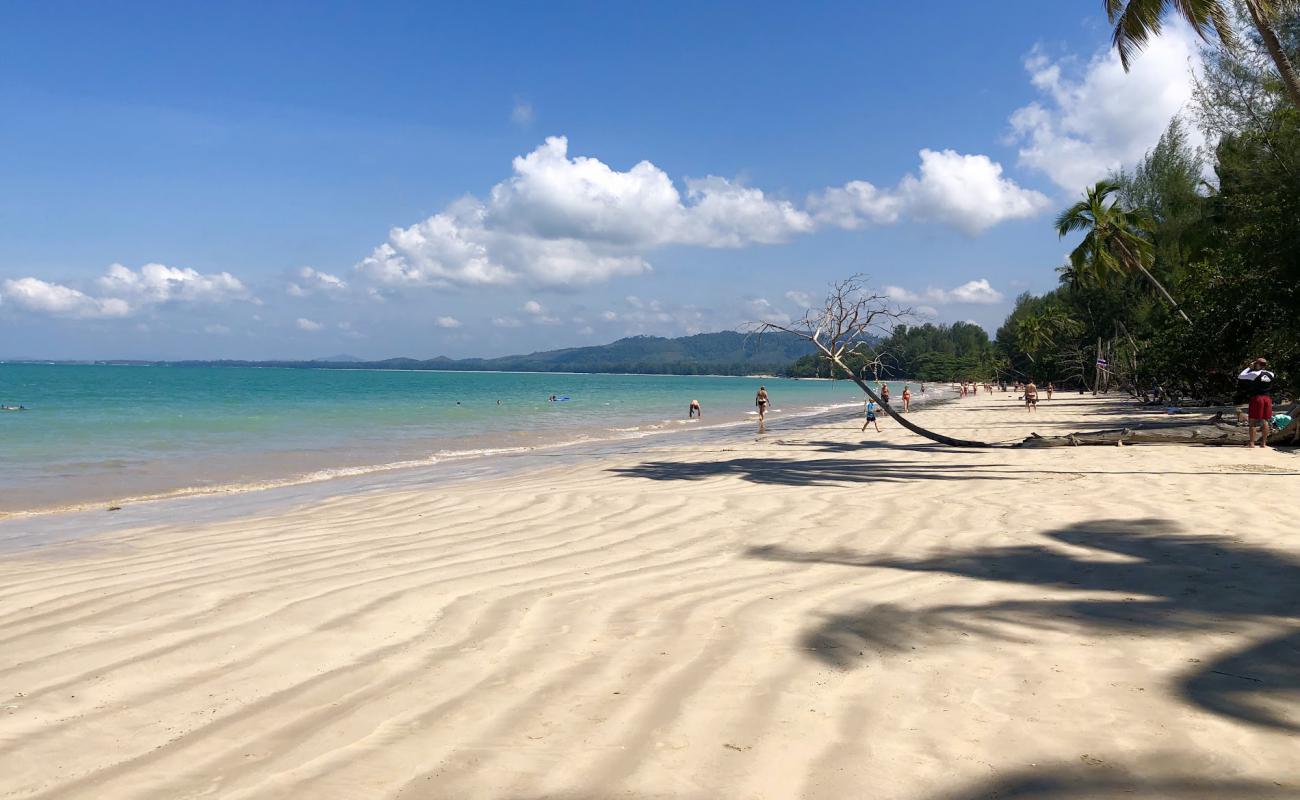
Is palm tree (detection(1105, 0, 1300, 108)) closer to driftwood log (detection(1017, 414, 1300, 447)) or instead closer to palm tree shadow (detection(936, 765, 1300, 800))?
driftwood log (detection(1017, 414, 1300, 447))

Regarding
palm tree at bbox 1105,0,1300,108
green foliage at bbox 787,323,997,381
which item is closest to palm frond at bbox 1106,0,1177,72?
palm tree at bbox 1105,0,1300,108

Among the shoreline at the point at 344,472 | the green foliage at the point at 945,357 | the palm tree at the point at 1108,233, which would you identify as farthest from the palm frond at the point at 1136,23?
the green foliage at the point at 945,357

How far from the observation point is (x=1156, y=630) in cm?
396

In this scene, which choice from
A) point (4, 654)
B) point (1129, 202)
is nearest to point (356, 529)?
point (4, 654)

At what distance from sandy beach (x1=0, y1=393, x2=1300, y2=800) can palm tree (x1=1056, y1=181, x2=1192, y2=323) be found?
88.0 ft

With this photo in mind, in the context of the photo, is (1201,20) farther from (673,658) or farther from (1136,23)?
(673,658)

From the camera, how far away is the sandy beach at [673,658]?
2598 millimetres

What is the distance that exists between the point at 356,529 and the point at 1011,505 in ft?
20.8

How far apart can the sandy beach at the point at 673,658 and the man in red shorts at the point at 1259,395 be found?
5.40 meters

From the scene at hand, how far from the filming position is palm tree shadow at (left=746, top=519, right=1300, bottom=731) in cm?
324

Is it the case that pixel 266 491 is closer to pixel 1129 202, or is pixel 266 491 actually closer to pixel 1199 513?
pixel 1199 513

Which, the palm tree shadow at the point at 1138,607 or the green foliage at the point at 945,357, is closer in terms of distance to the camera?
the palm tree shadow at the point at 1138,607

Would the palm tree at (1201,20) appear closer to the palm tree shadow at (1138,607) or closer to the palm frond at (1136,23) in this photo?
the palm frond at (1136,23)

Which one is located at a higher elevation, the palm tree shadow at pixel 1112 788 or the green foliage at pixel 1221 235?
the green foliage at pixel 1221 235
